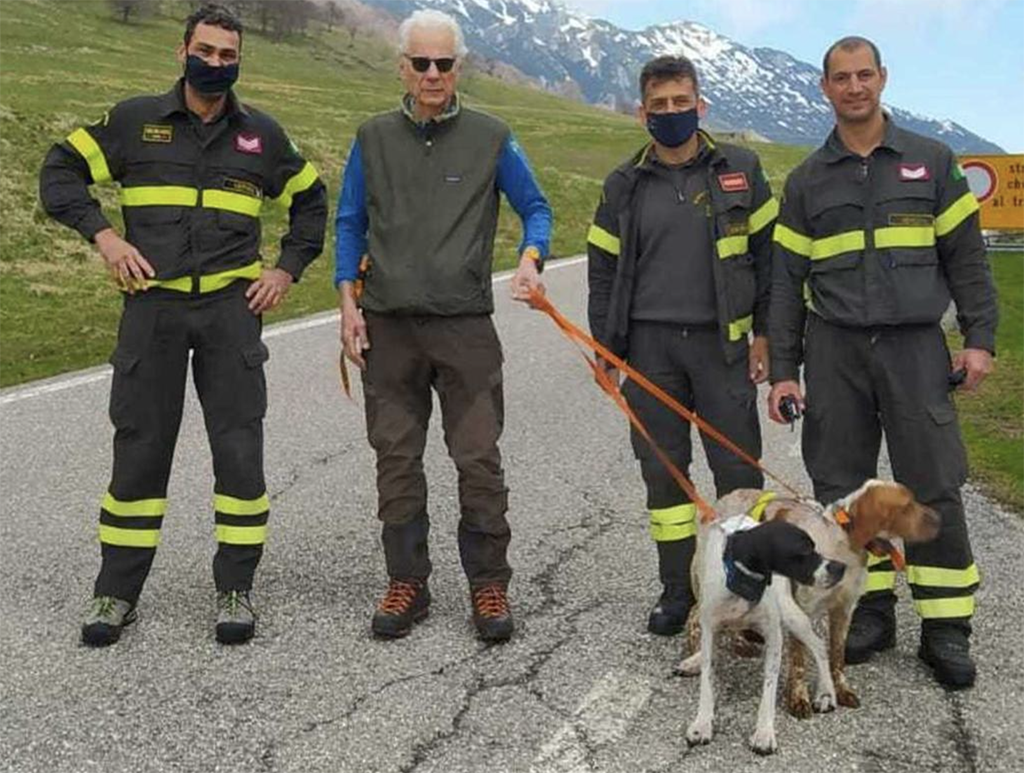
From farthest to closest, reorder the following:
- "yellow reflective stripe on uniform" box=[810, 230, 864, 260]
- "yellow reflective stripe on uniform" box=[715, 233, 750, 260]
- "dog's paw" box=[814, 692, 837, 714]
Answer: "yellow reflective stripe on uniform" box=[715, 233, 750, 260]
"yellow reflective stripe on uniform" box=[810, 230, 864, 260]
"dog's paw" box=[814, 692, 837, 714]

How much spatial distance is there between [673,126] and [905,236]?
3.34 feet

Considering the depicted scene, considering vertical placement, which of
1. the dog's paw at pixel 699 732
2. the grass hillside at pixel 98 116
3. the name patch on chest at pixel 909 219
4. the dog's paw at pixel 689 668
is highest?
the name patch on chest at pixel 909 219

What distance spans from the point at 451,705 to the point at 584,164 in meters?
52.5

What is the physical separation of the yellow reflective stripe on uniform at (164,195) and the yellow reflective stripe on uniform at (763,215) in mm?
2313

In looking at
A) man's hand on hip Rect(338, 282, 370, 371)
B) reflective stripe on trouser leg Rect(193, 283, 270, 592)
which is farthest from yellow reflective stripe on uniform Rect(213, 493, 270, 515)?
man's hand on hip Rect(338, 282, 370, 371)

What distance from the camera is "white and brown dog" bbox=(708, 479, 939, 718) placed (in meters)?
4.22

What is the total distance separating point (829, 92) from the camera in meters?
4.66

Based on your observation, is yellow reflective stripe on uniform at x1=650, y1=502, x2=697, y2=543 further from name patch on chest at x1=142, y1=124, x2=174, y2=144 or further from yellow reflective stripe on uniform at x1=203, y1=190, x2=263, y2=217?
name patch on chest at x1=142, y1=124, x2=174, y2=144

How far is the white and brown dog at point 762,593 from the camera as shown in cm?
391

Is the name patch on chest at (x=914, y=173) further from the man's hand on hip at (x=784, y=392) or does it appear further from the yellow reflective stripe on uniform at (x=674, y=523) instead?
the yellow reflective stripe on uniform at (x=674, y=523)

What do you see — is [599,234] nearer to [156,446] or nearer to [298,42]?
[156,446]

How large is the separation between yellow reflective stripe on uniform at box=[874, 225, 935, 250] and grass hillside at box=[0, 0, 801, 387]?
8697 mm

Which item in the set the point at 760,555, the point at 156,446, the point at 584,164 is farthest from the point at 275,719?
the point at 584,164

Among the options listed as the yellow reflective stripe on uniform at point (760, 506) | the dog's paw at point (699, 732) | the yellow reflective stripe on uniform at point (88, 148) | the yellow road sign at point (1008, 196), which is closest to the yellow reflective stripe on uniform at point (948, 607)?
the yellow reflective stripe on uniform at point (760, 506)
